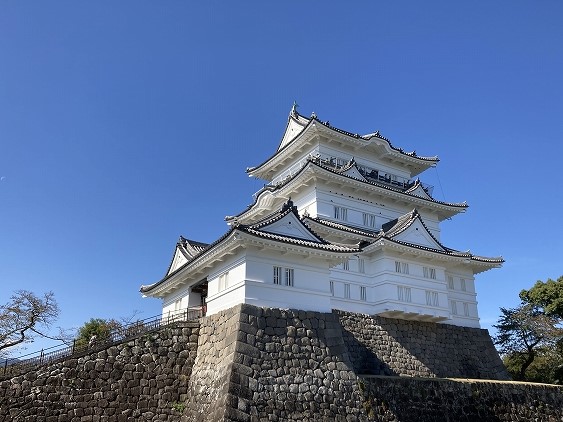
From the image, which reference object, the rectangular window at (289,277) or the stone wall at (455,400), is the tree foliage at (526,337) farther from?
the rectangular window at (289,277)

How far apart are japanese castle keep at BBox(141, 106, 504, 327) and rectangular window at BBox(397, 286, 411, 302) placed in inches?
1.9

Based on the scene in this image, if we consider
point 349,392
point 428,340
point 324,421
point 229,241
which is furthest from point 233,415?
point 428,340

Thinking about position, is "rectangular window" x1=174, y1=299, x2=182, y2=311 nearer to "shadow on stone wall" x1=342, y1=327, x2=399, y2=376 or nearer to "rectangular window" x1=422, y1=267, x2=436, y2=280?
"shadow on stone wall" x1=342, y1=327, x2=399, y2=376

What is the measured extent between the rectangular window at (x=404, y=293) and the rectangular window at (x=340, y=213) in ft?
15.6

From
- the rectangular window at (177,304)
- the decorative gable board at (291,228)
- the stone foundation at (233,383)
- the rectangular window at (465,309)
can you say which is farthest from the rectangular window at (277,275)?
the rectangular window at (465,309)

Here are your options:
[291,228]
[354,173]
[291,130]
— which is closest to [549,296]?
[354,173]

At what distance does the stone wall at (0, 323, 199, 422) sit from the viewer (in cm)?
1423

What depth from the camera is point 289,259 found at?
17141 millimetres

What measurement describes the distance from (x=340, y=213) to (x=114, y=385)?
14.2m

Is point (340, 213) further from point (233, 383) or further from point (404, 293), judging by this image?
point (233, 383)

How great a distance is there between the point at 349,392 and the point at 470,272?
46.1 ft

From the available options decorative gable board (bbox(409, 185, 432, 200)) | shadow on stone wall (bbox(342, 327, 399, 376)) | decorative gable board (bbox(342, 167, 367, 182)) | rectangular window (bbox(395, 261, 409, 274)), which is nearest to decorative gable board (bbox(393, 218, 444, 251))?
rectangular window (bbox(395, 261, 409, 274))

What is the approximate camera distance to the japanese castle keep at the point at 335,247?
16.8m

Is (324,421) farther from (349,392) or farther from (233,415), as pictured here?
(233,415)
